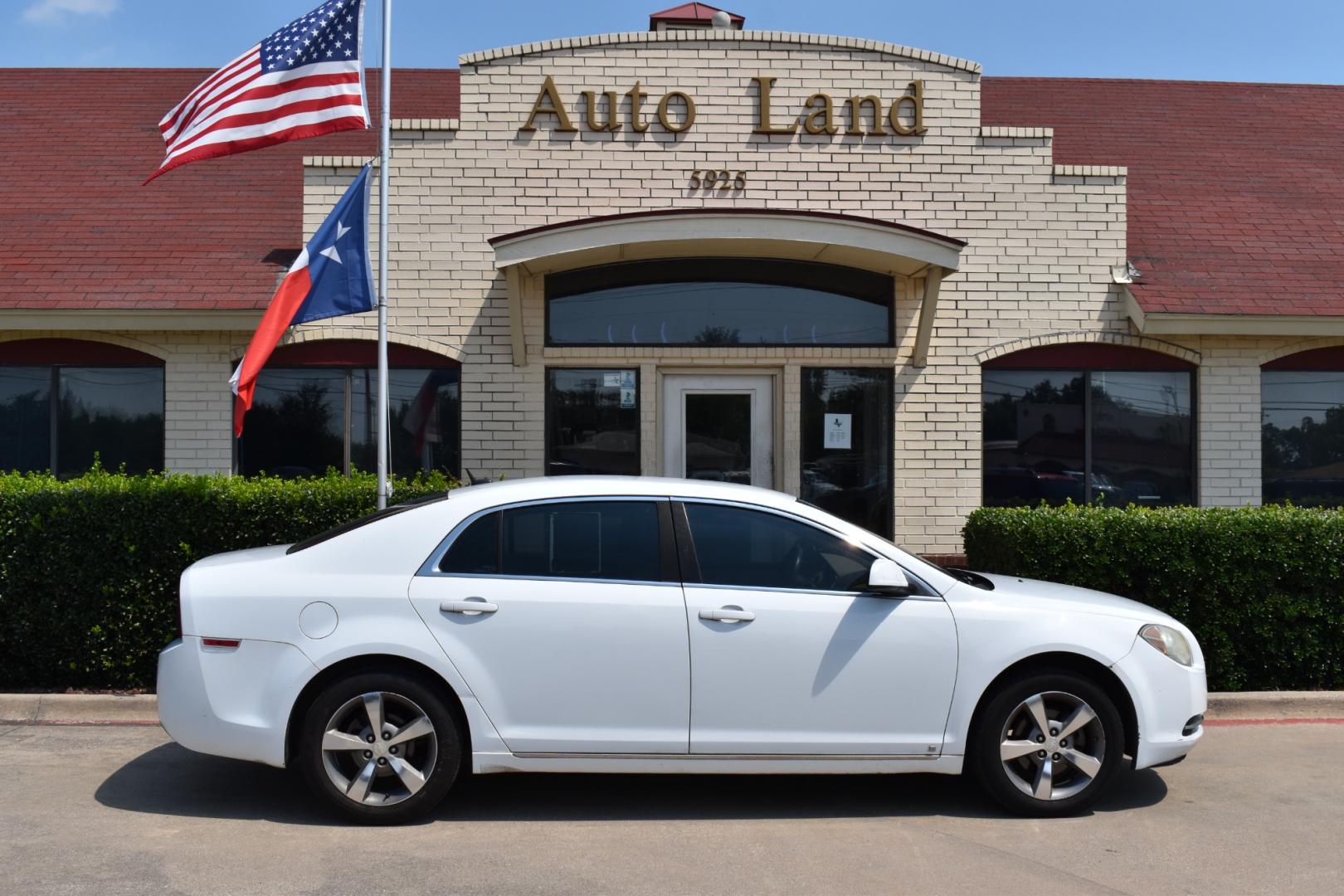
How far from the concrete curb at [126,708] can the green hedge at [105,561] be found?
0.32m

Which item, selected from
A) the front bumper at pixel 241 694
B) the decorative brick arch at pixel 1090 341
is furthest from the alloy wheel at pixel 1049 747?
the decorative brick arch at pixel 1090 341

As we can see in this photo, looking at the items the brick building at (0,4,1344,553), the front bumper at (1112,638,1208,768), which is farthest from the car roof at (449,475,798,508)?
the brick building at (0,4,1344,553)

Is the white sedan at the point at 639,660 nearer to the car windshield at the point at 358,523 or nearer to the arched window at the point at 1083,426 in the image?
the car windshield at the point at 358,523

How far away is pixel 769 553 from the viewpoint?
5.74 metres

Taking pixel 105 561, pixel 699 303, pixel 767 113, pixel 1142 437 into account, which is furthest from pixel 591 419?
pixel 1142 437

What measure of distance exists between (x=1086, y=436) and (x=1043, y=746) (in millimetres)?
5742

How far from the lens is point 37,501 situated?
7828mm

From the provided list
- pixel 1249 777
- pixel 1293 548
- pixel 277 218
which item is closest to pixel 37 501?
pixel 277 218

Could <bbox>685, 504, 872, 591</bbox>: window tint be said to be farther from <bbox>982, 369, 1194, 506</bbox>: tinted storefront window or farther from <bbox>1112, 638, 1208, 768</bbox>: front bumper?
<bbox>982, 369, 1194, 506</bbox>: tinted storefront window

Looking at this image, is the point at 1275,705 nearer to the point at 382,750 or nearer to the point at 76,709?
the point at 382,750

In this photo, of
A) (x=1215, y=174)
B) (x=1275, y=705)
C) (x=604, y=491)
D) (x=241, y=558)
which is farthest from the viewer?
(x=1215, y=174)

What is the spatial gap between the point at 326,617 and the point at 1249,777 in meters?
4.75

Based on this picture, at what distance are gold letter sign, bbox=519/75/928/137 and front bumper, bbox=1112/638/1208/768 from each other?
6.33 meters

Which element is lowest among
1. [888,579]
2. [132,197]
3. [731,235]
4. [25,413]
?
[888,579]
